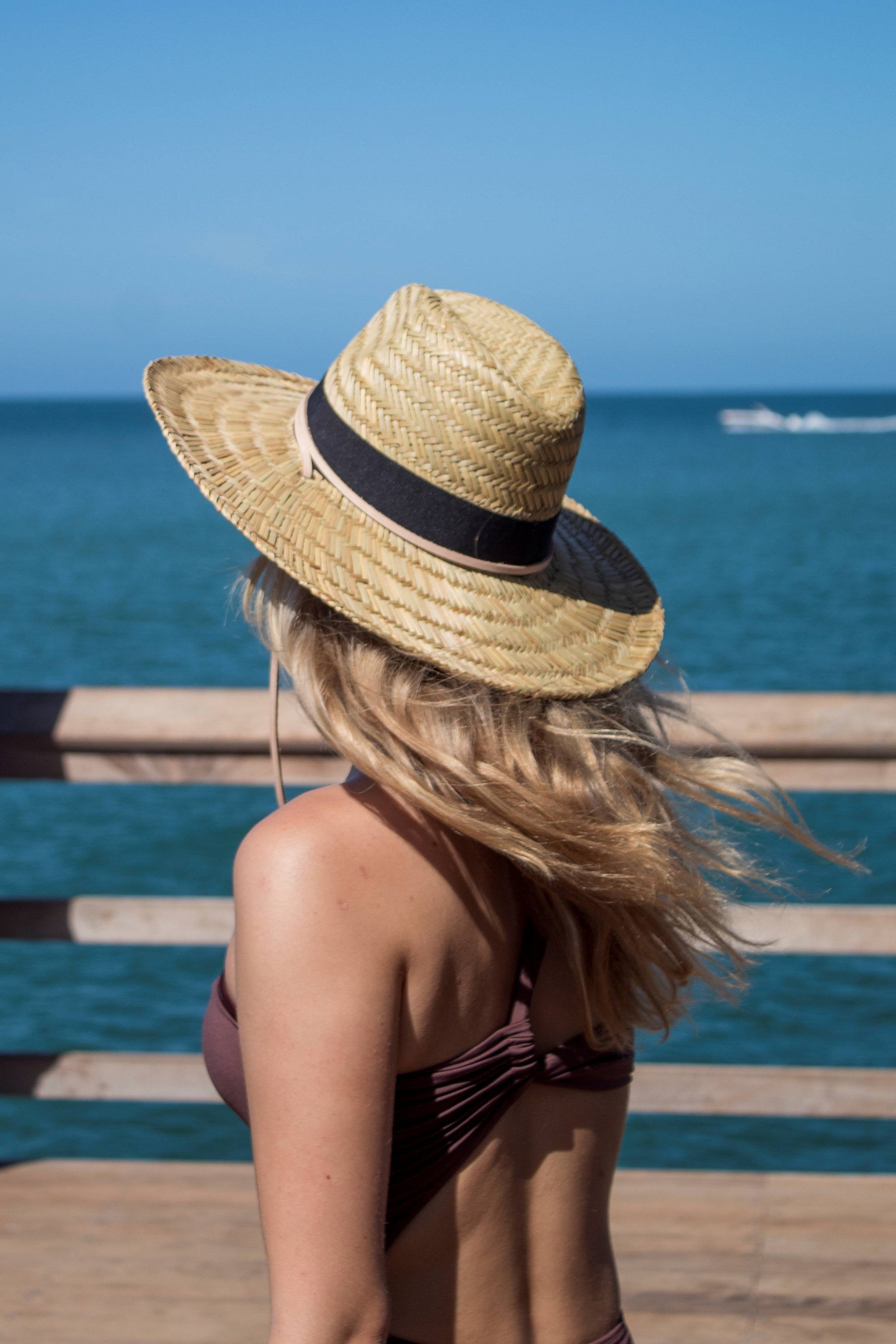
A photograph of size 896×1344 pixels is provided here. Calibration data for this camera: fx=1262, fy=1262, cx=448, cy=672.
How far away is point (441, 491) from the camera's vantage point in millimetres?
1291

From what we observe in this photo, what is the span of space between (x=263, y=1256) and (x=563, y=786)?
169 centimetres

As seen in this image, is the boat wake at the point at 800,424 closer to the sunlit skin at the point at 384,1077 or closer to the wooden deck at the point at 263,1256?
the wooden deck at the point at 263,1256

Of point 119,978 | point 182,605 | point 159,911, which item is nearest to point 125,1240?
point 159,911

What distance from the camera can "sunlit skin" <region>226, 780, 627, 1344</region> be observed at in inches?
43.3

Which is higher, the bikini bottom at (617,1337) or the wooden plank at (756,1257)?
the bikini bottom at (617,1337)

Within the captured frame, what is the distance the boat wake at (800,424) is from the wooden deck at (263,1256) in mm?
118183

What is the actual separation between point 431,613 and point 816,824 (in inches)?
396

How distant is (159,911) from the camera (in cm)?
278

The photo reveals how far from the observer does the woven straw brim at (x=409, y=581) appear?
1.26m

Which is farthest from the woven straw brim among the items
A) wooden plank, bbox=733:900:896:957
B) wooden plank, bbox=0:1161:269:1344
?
wooden plank, bbox=0:1161:269:1344

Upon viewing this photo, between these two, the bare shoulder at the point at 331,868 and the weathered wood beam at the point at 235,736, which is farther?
the weathered wood beam at the point at 235,736

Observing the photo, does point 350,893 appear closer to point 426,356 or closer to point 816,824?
point 426,356

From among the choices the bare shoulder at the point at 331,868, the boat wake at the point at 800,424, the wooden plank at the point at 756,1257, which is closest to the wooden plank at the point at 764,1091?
the wooden plank at the point at 756,1257

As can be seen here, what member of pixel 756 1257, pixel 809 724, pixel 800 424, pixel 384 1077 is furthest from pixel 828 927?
pixel 800 424
